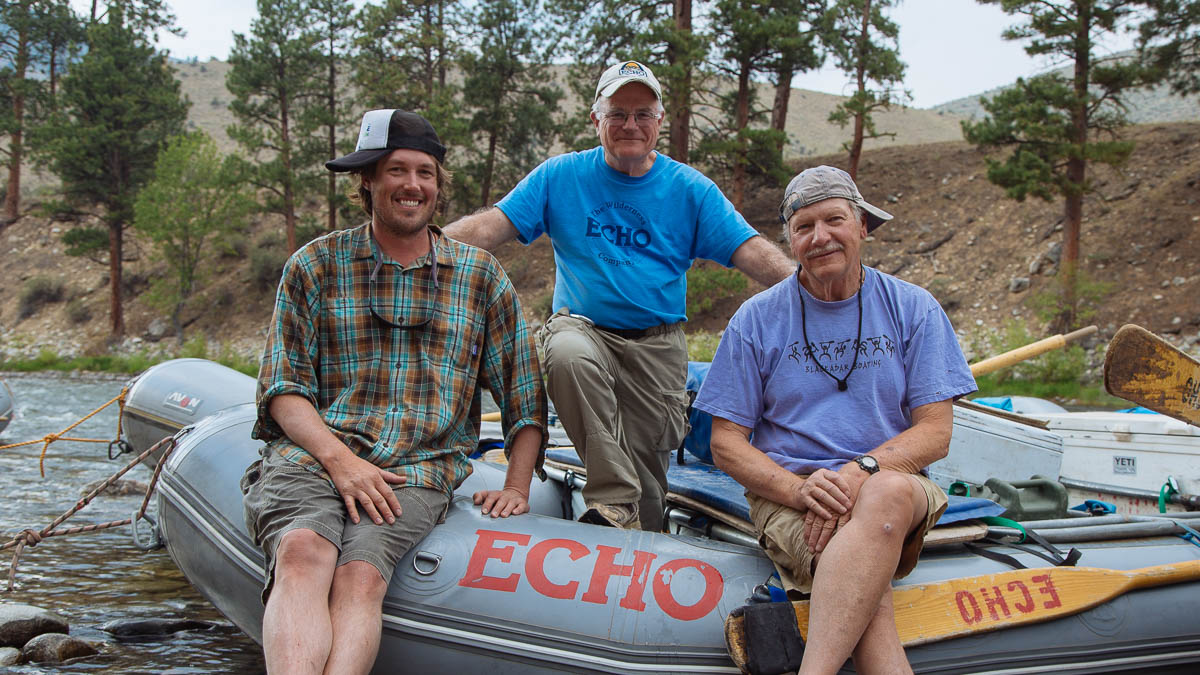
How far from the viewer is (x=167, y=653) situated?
4.09 meters

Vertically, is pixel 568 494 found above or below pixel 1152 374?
below

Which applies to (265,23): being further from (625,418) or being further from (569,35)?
(625,418)

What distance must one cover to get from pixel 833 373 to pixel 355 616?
5.04ft

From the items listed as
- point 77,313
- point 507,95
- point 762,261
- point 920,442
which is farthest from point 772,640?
point 77,313

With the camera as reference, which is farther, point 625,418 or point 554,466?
point 554,466

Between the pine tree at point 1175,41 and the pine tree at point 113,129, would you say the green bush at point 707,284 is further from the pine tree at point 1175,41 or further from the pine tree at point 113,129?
the pine tree at point 113,129

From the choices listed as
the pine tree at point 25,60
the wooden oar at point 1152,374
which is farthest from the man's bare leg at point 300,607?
the pine tree at point 25,60

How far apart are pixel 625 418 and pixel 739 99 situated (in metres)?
19.7

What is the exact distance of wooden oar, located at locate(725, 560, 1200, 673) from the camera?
2539 mm

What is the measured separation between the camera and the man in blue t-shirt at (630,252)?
3.40 m

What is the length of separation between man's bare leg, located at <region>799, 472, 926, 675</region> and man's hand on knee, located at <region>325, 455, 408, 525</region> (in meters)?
1.26

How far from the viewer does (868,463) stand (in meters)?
2.52

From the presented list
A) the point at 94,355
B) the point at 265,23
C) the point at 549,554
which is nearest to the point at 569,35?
the point at 265,23

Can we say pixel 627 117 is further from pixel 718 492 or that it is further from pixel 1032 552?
pixel 1032 552
